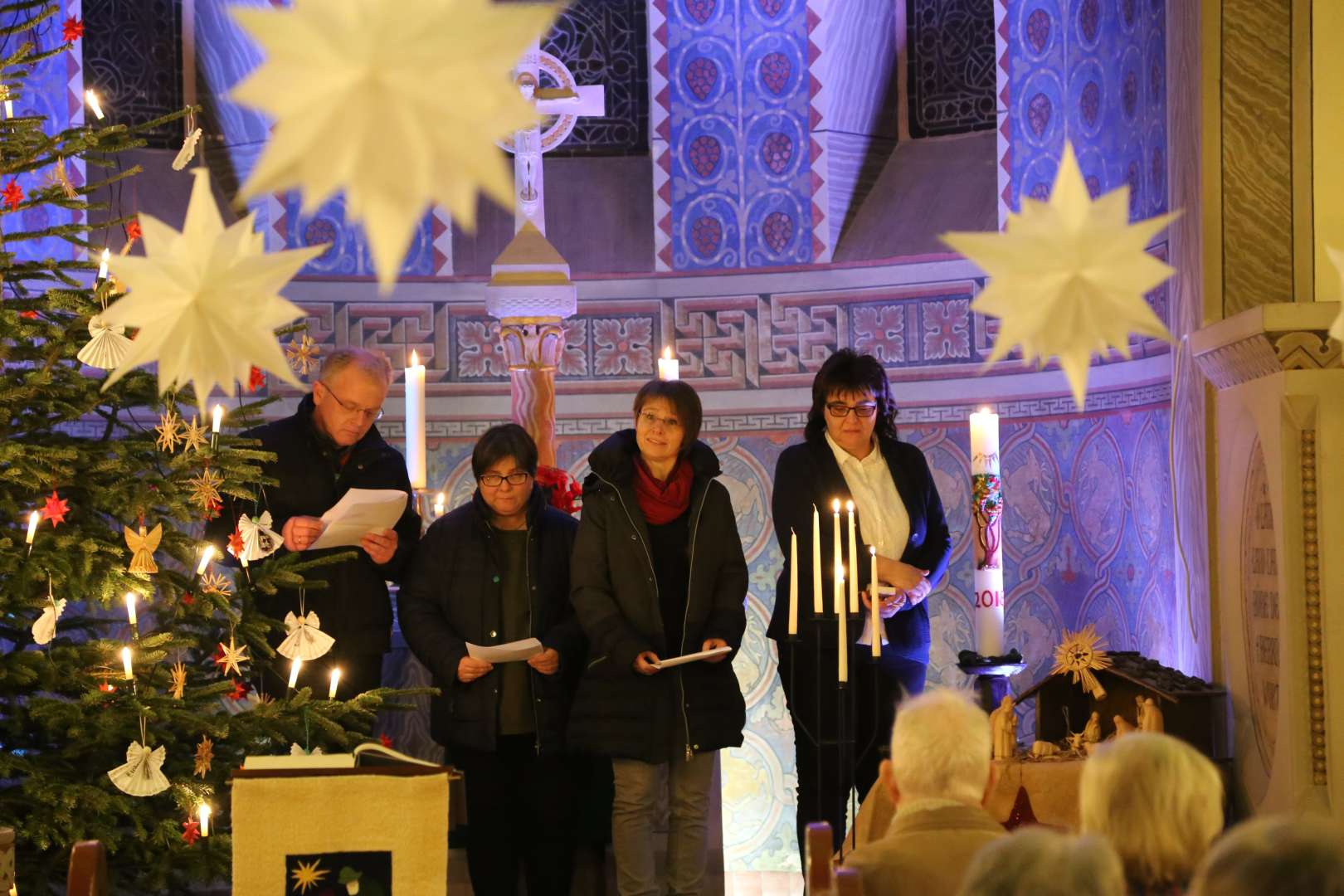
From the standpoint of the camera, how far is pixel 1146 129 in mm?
6020

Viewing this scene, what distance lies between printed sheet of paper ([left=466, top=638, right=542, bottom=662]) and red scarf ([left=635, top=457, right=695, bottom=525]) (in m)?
0.42

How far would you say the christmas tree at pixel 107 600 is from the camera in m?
3.45

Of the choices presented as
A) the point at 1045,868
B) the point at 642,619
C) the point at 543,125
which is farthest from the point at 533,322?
the point at 1045,868

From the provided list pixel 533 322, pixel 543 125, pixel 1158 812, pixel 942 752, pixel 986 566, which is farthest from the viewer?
pixel 543 125

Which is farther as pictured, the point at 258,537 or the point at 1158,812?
the point at 258,537

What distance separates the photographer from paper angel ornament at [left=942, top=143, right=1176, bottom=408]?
196cm

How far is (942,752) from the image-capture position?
7.22 feet

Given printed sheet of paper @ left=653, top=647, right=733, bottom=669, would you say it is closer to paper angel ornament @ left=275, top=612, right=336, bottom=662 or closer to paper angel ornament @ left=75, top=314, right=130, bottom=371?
paper angel ornament @ left=275, top=612, right=336, bottom=662

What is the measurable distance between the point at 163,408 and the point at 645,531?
115 centimetres

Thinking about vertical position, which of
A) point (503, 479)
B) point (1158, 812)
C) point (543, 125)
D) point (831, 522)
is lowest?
point (1158, 812)

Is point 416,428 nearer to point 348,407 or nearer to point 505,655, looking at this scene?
point 348,407

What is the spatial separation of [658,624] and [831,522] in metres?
0.52

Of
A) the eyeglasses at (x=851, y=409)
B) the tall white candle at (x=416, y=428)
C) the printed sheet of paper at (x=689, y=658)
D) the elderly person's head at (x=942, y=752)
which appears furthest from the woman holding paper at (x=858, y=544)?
the elderly person's head at (x=942, y=752)

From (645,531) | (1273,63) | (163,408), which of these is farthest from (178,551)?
(1273,63)
